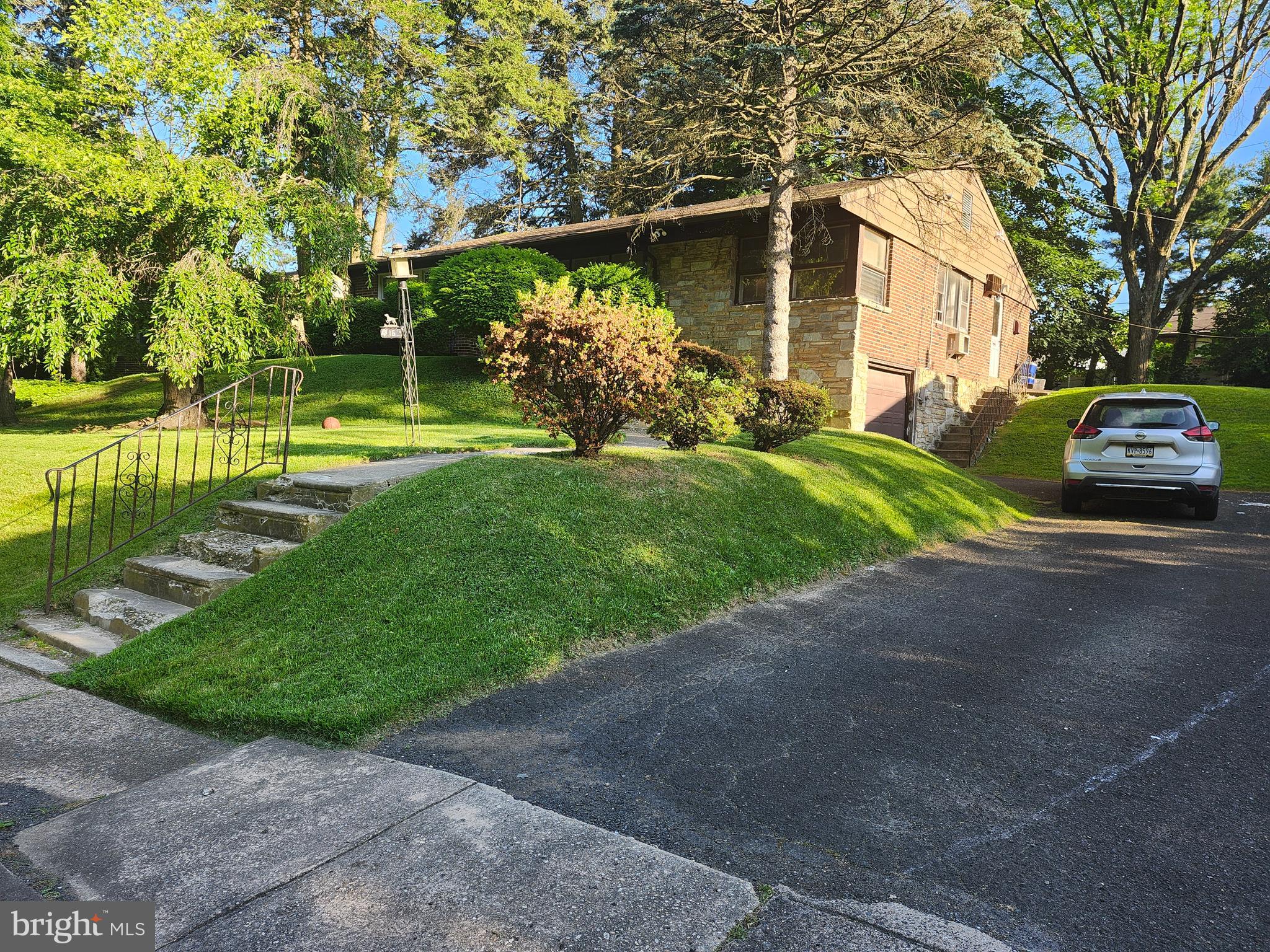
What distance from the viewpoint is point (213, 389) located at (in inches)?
858

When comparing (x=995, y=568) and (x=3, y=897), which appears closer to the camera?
(x=3, y=897)

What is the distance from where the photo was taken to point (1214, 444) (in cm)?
1020

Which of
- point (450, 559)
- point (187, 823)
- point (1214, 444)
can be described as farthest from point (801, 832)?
point (1214, 444)

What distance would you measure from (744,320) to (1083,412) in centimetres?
1003

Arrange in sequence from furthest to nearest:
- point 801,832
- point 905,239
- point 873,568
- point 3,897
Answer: point 905,239 → point 873,568 → point 801,832 → point 3,897

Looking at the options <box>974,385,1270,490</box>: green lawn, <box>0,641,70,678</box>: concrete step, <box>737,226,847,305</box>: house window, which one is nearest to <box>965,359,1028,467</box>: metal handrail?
<box>974,385,1270,490</box>: green lawn

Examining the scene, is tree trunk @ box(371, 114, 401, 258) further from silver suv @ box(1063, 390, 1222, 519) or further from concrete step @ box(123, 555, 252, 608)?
silver suv @ box(1063, 390, 1222, 519)

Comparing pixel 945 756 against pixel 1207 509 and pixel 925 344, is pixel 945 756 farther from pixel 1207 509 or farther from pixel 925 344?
pixel 925 344

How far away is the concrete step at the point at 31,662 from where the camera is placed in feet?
16.0

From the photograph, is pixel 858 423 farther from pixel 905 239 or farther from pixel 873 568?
pixel 873 568

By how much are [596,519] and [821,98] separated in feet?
32.4

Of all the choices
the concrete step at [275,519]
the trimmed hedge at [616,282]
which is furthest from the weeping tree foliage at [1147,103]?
the concrete step at [275,519]

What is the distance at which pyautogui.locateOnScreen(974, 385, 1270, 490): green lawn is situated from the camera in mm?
16453

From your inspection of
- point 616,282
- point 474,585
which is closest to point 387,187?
point 616,282
